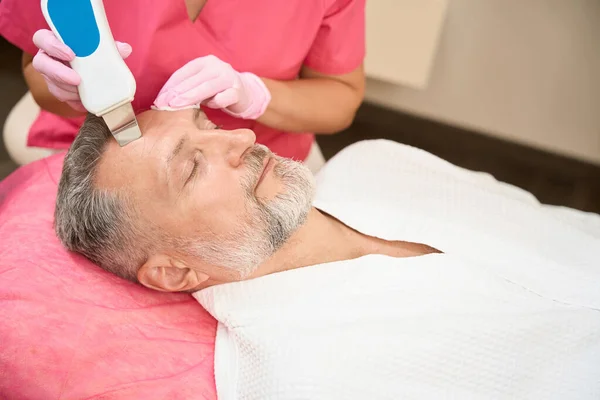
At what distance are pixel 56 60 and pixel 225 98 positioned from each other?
0.27 m

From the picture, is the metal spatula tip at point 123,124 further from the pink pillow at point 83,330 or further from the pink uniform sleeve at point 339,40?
the pink uniform sleeve at point 339,40

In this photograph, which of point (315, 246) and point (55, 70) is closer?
point (55, 70)

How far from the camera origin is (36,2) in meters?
1.01

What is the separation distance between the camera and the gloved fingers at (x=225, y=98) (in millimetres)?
997

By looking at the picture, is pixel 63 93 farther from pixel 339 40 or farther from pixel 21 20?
pixel 339 40

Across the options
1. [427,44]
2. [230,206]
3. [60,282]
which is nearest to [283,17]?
Answer: [230,206]

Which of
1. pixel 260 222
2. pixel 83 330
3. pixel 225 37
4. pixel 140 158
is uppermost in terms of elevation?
pixel 225 37

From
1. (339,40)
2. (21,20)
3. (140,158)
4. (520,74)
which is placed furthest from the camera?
(520,74)

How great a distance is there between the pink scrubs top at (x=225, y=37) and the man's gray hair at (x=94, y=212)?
5.6 inches

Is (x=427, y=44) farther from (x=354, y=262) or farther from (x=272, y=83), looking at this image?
(x=354, y=262)

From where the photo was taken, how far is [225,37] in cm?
108

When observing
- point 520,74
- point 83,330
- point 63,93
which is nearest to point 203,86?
point 63,93

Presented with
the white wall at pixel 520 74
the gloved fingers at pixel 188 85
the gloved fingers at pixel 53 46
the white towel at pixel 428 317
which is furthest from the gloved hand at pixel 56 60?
the white wall at pixel 520 74

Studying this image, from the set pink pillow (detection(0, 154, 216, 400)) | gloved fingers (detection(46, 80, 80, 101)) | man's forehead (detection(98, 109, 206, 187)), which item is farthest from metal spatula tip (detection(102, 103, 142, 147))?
pink pillow (detection(0, 154, 216, 400))
